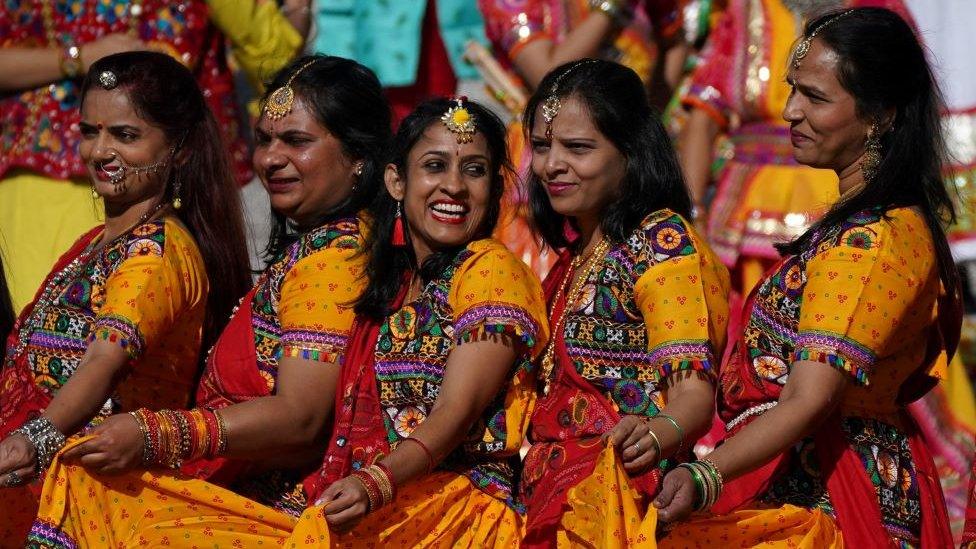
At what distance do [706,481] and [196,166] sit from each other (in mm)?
1846

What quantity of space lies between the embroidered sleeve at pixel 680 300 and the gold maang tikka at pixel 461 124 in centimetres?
52

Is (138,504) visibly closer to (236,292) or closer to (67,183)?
(236,292)

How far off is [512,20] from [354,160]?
1973 millimetres

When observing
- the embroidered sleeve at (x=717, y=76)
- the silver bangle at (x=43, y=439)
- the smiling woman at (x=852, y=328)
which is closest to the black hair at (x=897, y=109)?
the smiling woman at (x=852, y=328)

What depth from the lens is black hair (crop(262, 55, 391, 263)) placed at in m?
4.74

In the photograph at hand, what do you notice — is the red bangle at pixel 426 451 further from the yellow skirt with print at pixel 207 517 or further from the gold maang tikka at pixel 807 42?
the gold maang tikka at pixel 807 42

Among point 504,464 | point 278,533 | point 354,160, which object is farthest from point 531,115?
point 278,533

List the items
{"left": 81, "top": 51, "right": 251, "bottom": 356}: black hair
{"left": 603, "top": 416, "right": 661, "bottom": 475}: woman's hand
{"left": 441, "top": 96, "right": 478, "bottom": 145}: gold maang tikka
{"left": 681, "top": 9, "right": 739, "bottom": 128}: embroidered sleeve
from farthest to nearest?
{"left": 681, "top": 9, "right": 739, "bottom": 128}: embroidered sleeve, {"left": 81, "top": 51, "right": 251, "bottom": 356}: black hair, {"left": 441, "top": 96, "right": 478, "bottom": 145}: gold maang tikka, {"left": 603, "top": 416, "right": 661, "bottom": 475}: woman's hand

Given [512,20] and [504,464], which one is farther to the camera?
[512,20]

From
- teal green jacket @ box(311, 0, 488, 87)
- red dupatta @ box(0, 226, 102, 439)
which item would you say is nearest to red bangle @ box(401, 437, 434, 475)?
red dupatta @ box(0, 226, 102, 439)

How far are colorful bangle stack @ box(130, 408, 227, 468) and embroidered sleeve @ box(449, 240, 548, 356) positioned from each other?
621mm

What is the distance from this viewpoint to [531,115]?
14.7 feet

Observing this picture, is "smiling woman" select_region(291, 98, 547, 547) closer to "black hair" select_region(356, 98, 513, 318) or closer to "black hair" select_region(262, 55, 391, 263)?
"black hair" select_region(356, 98, 513, 318)

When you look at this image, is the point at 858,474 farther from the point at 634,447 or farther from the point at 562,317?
the point at 562,317
